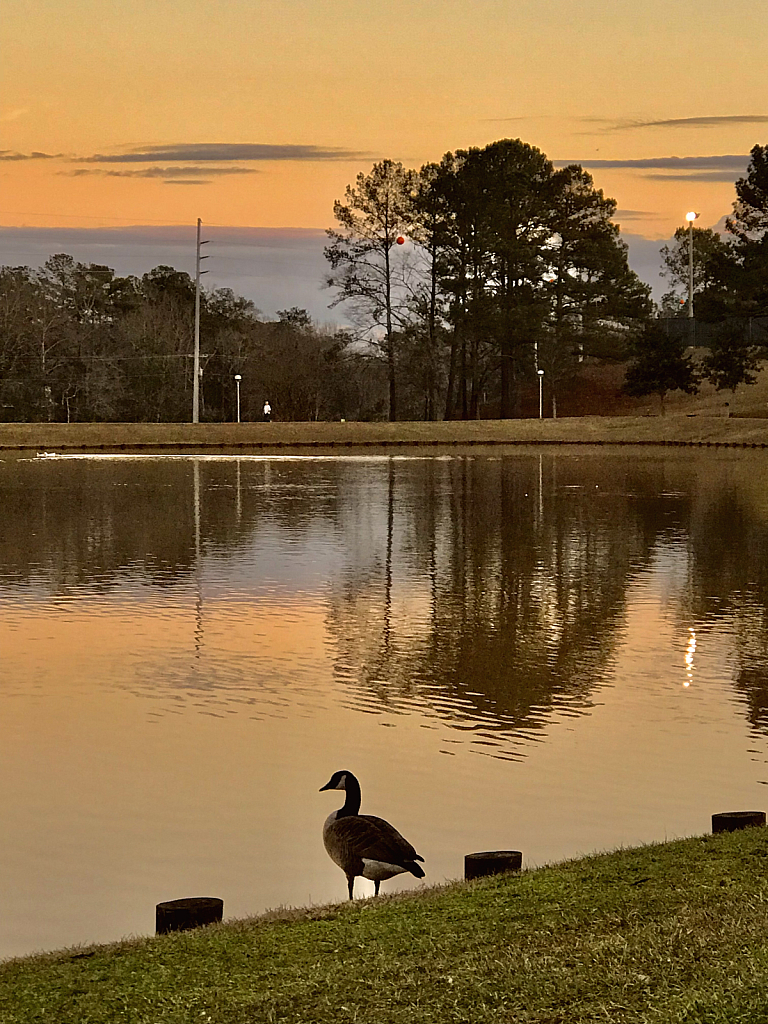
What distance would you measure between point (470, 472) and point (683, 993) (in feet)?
141

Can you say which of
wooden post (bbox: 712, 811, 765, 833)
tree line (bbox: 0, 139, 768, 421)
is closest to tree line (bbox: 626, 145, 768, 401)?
tree line (bbox: 0, 139, 768, 421)

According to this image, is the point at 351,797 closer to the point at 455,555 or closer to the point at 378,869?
the point at 378,869

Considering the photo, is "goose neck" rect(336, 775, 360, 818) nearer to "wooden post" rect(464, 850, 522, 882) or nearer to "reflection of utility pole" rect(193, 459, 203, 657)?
"wooden post" rect(464, 850, 522, 882)

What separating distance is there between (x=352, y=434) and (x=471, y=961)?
67.3 m

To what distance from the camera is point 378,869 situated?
7.48 m

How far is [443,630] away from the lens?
16.5m

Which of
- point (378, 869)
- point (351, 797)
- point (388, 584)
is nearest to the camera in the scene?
point (378, 869)

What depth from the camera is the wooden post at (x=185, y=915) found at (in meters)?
6.68

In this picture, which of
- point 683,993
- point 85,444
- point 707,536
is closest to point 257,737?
point 683,993

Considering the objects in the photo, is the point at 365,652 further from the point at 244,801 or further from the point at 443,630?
the point at 244,801

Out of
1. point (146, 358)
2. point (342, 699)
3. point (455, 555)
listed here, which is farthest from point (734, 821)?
point (146, 358)

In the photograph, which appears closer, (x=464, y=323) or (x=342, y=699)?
(x=342, y=699)

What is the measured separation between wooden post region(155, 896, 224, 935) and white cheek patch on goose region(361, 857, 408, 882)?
1.02m

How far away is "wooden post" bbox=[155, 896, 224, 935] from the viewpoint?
6684 mm
